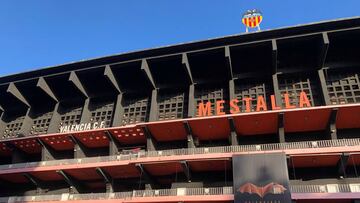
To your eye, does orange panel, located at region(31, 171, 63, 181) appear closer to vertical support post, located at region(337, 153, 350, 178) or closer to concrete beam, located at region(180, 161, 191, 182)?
concrete beam, located at region(180, 161, 191, 182)

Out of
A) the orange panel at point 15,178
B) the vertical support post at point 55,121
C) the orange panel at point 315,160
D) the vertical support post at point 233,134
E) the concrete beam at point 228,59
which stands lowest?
the orange panel at point 315,160

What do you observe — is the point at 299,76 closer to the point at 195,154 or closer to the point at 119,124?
the point at 195,154

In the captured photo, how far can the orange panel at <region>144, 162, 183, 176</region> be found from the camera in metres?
29.2

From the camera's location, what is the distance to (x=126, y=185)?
32.0 m

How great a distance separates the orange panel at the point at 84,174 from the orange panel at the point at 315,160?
1732cm

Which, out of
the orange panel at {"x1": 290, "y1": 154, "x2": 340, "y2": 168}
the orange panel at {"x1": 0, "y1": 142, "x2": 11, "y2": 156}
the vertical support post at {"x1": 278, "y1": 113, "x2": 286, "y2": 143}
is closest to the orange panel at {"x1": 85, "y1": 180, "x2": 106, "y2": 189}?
the orange panel at {"x1": 0, "y1": 142, "x2": 11, "y2": 156}

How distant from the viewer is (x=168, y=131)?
103 feet

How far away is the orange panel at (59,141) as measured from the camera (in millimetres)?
33500

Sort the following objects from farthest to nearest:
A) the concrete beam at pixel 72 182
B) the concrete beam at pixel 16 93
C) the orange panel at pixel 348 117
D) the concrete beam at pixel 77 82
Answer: the concrete beam at pixel 16 93 → the concrete beam at pixel 77 82 → the concrete beam at pixel 72 182 → the orange panel at pixel 348 117

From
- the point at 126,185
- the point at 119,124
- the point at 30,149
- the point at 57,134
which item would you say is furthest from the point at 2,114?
the point at 126,185

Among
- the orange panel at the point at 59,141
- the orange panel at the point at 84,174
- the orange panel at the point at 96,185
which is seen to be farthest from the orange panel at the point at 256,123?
the orange panel at the point at 59,141

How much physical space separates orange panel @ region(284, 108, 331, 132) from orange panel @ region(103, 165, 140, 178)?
1371 centimetres

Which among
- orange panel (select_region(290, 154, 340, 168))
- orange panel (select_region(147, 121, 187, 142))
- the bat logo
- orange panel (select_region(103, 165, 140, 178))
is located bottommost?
the bat logo

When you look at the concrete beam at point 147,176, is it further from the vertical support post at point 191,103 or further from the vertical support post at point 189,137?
the vertical support post at point 191,103
